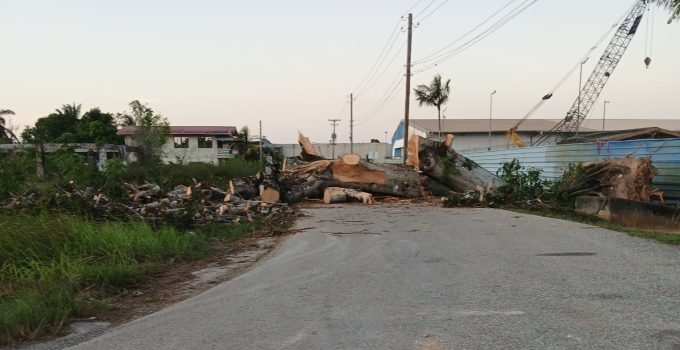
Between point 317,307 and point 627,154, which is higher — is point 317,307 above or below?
below

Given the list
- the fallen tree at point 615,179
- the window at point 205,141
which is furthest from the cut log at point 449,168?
the window at point 205,141

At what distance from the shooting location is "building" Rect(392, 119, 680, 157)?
227ft

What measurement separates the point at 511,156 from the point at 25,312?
22.3 m

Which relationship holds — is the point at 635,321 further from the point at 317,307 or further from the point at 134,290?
the point at 134,290

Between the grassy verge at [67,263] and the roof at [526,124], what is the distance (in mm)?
64024

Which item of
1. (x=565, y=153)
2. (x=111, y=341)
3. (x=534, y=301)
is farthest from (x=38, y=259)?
(x=565, y=153)

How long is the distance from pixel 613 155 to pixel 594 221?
4400 mm

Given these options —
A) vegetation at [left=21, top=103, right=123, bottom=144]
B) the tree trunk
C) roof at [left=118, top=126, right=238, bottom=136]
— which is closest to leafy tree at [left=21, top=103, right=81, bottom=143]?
vegetation at [left=21, top=103, right=123, bottom=144]

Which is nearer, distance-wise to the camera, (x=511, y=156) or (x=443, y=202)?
(x=443, y=202)

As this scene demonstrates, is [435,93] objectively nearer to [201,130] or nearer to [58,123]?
[201,130]

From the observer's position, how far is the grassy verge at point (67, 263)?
A: 15.2ft

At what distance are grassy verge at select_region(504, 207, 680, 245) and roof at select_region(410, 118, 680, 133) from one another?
2224 inches

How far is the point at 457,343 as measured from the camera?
156 inches

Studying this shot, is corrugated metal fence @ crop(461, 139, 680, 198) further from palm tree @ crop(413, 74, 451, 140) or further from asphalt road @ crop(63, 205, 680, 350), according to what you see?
palm tree @ crop(413, 74, 451, 140)
